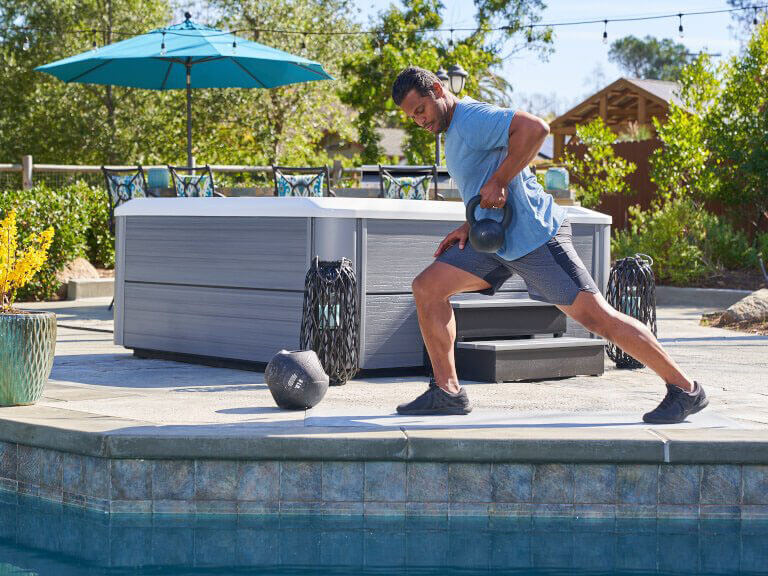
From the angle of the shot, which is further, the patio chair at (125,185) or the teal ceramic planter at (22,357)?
the patio chair at (125,185)

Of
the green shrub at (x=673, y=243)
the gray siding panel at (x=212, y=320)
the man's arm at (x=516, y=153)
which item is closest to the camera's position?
the man's arm at (x=516, y=153)

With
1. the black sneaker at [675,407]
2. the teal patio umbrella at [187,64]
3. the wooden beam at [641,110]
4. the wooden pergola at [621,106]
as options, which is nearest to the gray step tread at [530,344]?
the black sneaker at [675,407]

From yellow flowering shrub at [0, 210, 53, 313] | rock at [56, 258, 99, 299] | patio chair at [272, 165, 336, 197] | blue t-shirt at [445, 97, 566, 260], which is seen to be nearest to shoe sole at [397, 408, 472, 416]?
blue t-shirt at [445, 97, 566, 260]

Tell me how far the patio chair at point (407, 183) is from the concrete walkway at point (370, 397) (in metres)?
2.96

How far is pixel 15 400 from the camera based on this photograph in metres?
4.49

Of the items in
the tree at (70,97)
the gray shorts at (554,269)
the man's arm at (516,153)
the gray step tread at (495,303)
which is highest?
the tree at (70,97)

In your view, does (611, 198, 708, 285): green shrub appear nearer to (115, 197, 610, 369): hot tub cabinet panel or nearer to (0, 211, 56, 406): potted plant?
(115, 197, 610, 369): hot tub cabinet panel

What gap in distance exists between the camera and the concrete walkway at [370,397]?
4297 mm

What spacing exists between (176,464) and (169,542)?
28 cm

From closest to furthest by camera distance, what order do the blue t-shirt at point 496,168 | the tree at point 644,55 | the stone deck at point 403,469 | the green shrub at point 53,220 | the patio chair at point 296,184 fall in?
1. the stone deck at point 403,469
2. the blue t-shirt at point 496,168
3. the patio chair at point 296,184
4. the green shrub at point 53,220
5. the tree at point 644,55

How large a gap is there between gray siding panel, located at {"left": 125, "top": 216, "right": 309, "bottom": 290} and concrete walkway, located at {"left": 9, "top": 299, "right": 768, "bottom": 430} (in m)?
0.53

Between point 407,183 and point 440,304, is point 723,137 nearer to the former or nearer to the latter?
point 407,183

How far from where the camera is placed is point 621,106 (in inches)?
1240

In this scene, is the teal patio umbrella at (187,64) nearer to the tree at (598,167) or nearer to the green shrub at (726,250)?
the green shrub at (726,250)
